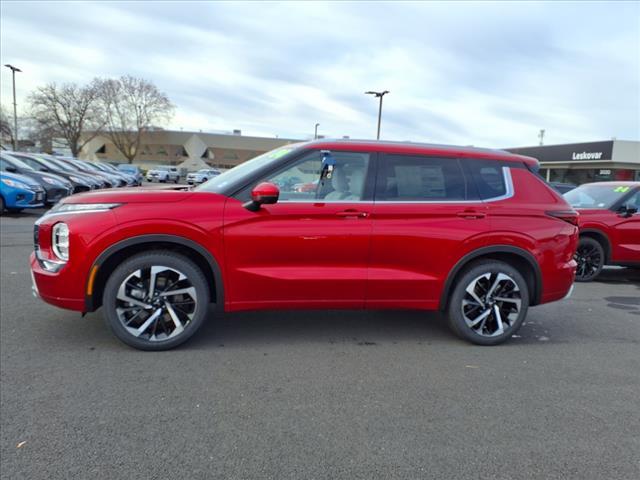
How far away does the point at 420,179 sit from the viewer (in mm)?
4105

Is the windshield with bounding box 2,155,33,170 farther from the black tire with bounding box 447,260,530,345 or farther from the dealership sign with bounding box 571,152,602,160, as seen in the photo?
the dealership sign with bounding box 571,152,602,160

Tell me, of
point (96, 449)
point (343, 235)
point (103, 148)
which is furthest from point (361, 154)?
point (103, 148)

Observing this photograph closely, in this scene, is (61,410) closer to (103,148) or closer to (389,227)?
(389,227)

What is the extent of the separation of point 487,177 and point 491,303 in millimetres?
1171

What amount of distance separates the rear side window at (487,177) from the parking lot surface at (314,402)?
1439 mm

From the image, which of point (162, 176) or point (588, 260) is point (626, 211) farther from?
point (162, 176)

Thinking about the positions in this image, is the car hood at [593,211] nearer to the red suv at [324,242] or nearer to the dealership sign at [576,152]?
the red suv at [324,242]

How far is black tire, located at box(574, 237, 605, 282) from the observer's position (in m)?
7.09

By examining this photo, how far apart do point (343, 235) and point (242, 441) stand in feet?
5.95

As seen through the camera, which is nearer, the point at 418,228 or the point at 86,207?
the point at 86,207

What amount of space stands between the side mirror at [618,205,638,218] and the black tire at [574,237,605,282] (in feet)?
1.86

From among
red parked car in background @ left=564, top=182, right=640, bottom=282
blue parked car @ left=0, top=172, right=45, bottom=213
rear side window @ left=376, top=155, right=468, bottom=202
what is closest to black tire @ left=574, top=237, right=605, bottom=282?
red parked car in background @ left=564, top=182, right=640, bottom=282

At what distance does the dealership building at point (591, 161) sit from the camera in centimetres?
3306

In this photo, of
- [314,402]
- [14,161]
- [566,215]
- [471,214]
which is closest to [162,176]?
[14,161]
